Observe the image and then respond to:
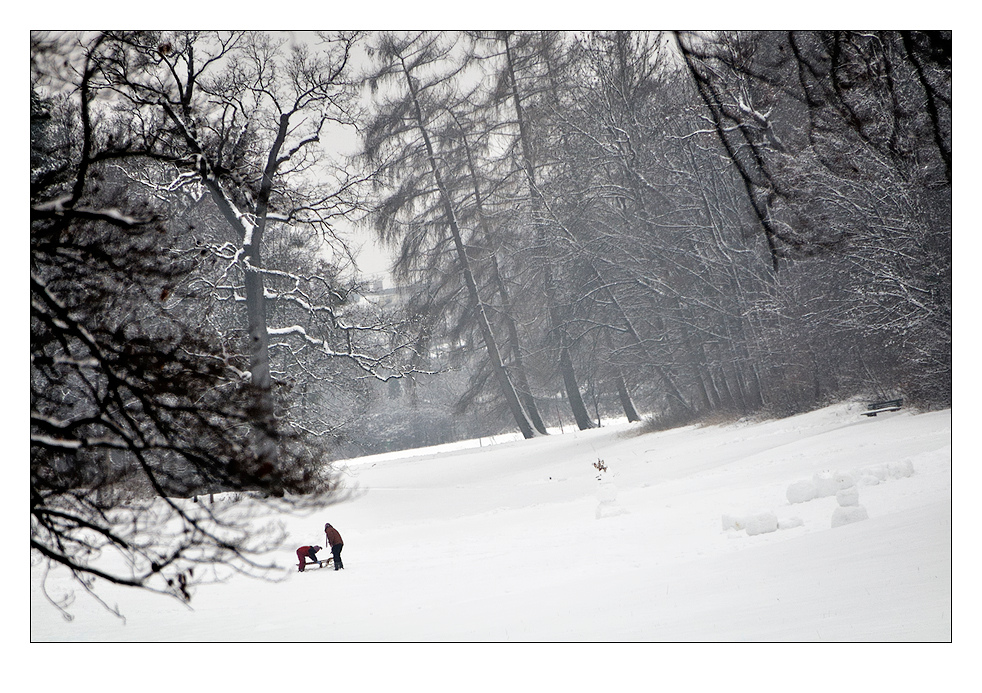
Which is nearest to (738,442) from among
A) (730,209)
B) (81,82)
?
(730,209)

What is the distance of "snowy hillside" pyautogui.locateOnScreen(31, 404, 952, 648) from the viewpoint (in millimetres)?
3742

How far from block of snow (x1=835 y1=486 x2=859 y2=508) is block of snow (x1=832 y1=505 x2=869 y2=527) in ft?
0.15

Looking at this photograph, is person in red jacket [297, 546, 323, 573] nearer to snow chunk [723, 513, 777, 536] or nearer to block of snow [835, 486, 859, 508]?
snow chunk [723, 513, 777, 536]

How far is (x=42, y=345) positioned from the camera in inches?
133

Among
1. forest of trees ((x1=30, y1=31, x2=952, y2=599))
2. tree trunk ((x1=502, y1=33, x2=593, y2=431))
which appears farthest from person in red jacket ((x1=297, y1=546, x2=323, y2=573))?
tree trunk ((x1=502, y1=33, x2=593, y2=431))

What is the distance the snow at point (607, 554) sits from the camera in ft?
12.3

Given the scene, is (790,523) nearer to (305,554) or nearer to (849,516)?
(849,516)

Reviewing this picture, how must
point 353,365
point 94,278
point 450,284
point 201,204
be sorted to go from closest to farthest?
1. point 94,278
2. point 201,204
3. point 353,365
4. point 450,284

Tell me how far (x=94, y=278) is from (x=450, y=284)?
2.07m

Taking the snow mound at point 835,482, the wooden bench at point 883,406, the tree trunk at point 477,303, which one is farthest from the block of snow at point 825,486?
the tree trunk at point 477,303

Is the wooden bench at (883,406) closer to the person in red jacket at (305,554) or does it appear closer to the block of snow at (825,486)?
the block of snow at (825,486)
